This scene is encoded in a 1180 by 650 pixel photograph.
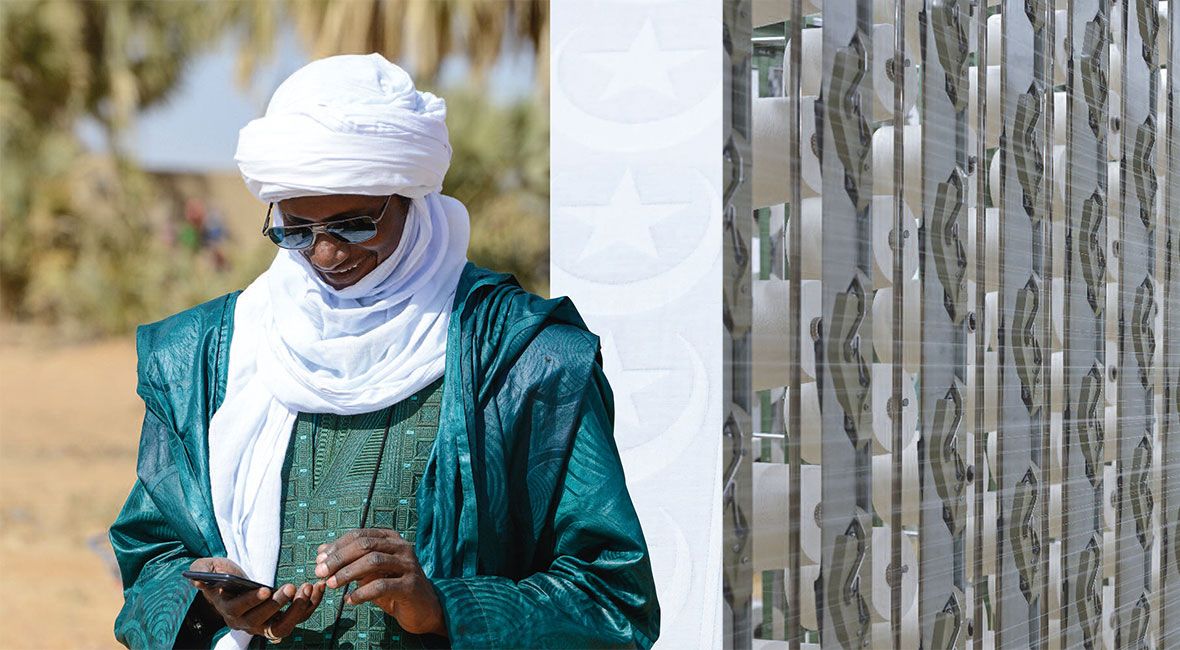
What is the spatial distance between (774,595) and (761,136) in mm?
646

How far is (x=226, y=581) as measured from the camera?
1662 millimetres

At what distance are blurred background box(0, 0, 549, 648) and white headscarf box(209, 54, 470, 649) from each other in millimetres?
11133

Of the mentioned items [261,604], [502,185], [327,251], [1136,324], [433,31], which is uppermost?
[433,31]

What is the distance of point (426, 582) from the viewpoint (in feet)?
5.66

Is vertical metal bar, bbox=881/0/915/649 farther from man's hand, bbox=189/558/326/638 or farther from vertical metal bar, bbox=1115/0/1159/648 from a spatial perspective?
vertical metal bar, bbox=1115/0/1159/648

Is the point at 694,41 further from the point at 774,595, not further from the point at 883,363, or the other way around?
the point at 774,595

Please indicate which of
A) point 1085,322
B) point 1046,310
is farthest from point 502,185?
point 1046,310

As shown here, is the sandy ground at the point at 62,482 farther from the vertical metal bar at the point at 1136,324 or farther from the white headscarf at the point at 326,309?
the white headscarf at the point at 326,309

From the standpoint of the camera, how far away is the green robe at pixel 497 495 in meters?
1.81

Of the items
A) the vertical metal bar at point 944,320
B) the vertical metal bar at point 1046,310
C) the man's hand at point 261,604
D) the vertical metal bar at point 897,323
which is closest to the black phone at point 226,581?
the man's hand at point 261,604

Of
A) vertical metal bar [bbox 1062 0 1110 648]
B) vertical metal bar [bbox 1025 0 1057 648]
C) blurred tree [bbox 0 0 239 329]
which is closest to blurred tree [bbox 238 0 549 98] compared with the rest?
blurred tree [bbox 0 0 239 329]

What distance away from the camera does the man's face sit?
6.09 feet

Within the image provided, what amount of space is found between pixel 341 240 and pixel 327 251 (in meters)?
0.02

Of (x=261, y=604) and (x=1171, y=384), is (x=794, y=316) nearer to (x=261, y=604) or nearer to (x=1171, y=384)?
(x=261, y=604)
